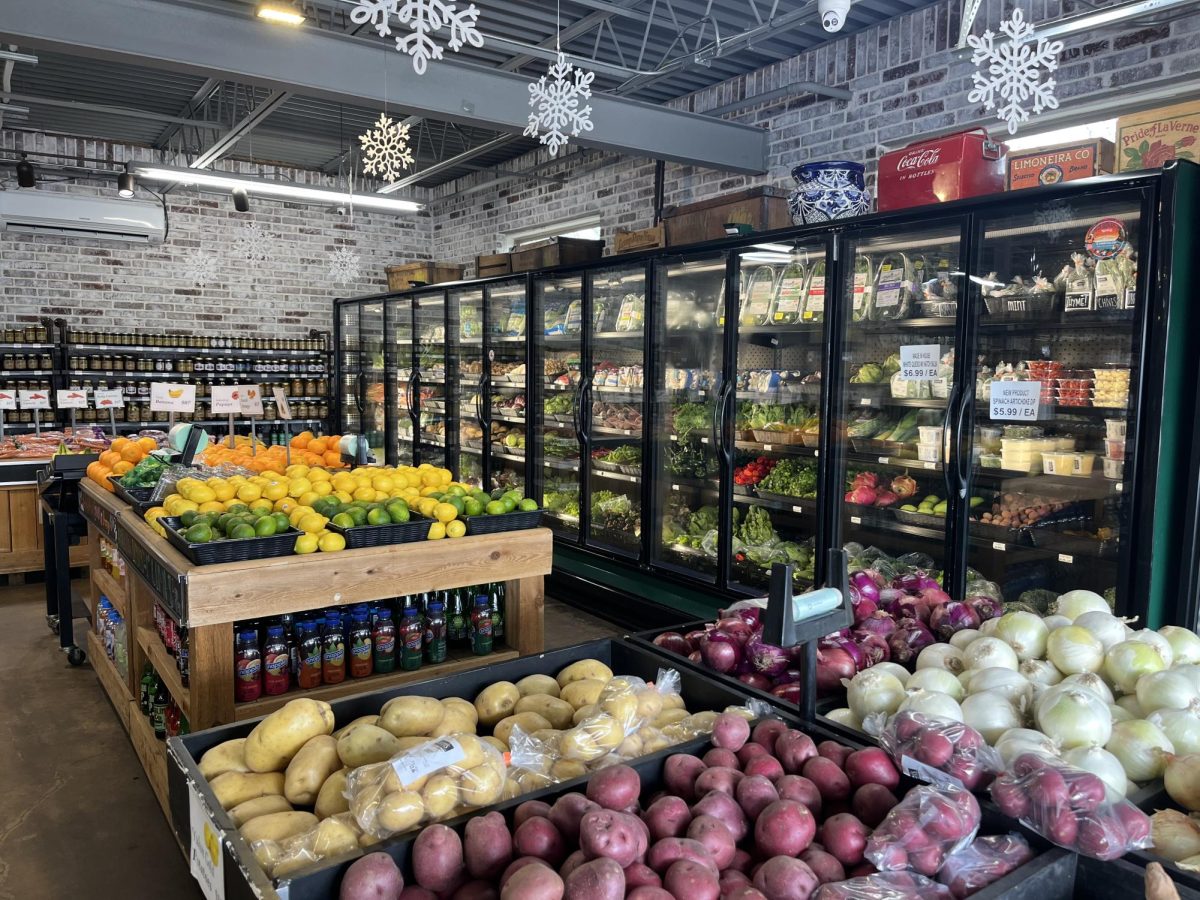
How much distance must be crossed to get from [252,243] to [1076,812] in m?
Answer: 10.1

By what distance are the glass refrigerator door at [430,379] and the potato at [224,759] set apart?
20.9 feet

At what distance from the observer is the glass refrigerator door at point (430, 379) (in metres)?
8.16

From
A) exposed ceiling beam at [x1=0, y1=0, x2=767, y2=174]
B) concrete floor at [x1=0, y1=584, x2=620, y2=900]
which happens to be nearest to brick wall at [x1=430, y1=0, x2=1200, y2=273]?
exposed ceiling beam at [x1=0, y1=0, x2=767, y2=174]

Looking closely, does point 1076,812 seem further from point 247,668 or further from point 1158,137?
point 1158,137

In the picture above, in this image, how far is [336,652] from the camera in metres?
3.10

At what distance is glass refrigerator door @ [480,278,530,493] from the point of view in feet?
22.7

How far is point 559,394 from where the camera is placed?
6.59 m

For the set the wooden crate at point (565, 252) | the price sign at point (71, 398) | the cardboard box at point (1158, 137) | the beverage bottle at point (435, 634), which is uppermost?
the cardboard box at point (1158, 137)

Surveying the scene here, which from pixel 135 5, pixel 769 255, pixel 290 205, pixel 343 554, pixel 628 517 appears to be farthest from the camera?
pixel 290 205

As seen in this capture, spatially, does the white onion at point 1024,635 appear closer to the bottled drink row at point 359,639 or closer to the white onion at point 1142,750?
the white onion at point 1142,750

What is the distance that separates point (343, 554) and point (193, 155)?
26.6ft

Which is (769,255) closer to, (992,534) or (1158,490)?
(992,534)

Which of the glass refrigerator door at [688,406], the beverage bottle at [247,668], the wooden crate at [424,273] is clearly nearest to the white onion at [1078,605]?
the beverage bottle at [247,668]

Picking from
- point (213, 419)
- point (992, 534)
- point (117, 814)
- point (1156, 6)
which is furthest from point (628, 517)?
point (213, 419)
